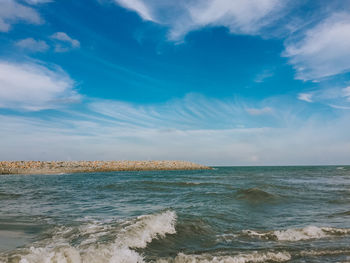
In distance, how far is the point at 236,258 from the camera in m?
6.12

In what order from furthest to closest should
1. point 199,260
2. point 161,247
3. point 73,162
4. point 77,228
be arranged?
point 73,162 → point 77,228 → point 161,247 → point 199,260

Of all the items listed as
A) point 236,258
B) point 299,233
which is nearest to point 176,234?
point 236,258

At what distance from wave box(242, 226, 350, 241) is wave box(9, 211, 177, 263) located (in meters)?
2.96

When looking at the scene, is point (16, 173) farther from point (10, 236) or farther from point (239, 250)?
point (239, 250)

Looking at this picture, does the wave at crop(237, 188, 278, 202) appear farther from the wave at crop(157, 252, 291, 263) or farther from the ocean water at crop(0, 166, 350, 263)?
the wave at crop(157, 252, 291, 263)

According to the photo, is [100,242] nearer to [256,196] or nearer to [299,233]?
[299,233]

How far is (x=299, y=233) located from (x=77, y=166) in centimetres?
6643

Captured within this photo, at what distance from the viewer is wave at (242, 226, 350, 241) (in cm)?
802

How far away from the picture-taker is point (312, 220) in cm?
1059

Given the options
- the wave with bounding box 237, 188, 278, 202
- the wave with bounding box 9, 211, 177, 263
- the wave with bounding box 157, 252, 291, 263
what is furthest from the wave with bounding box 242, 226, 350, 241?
the wave with bounding box 237, 188, 278, 202

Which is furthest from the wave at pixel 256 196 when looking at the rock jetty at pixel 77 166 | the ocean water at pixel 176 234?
the rock jetty at pixel 77 166

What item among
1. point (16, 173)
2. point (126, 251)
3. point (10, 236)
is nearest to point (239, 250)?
point (126, 251)

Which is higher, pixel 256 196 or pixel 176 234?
pixel 256 196

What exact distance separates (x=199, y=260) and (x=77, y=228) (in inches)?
200
